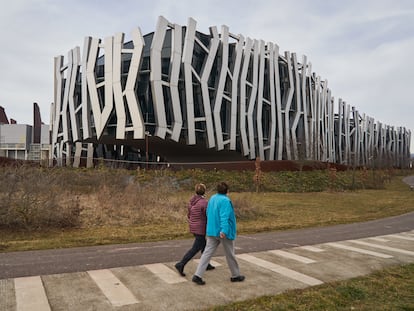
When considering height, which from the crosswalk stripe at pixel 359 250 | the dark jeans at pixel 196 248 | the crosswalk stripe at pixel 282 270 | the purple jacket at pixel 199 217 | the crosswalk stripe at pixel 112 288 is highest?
the purple jacket at pixel 199 217

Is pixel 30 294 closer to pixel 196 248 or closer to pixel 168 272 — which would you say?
pixel 168 272

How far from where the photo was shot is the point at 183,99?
36.8m

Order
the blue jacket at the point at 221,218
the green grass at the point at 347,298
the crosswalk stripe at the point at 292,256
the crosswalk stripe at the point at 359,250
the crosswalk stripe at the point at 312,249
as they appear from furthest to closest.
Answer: the crosswalk stripe at the point at 312,249, the crosswalk stripe at the point at 359,250, the crosswalk stripe at the point at 292,256, the blue jacket at the point at 221,218, the green grass at the point at 347,298

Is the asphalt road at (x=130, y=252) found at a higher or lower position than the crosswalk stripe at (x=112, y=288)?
lower

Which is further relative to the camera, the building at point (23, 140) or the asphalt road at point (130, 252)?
the building at point (23, 140)

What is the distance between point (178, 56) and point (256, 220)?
2373cm

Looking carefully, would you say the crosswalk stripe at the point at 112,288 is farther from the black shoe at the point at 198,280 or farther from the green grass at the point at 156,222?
the green grass at the point at 156,222

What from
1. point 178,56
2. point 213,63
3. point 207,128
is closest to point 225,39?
point 213,63

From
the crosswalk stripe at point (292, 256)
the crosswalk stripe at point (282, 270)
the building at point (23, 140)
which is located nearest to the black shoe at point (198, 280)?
the crosswalk stripe at point (282, 270)

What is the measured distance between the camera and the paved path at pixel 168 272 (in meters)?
5.13

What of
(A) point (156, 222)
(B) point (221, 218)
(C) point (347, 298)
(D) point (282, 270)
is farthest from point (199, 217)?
(A) point (156, 222)

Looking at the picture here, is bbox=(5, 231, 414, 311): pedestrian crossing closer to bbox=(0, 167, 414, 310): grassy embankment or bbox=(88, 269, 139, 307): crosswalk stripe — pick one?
bbox=(88, 269, 139, 307): crosswalk stripe

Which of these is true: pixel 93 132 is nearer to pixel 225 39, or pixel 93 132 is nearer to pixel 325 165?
pixel 225 39

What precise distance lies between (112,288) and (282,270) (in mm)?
3326
